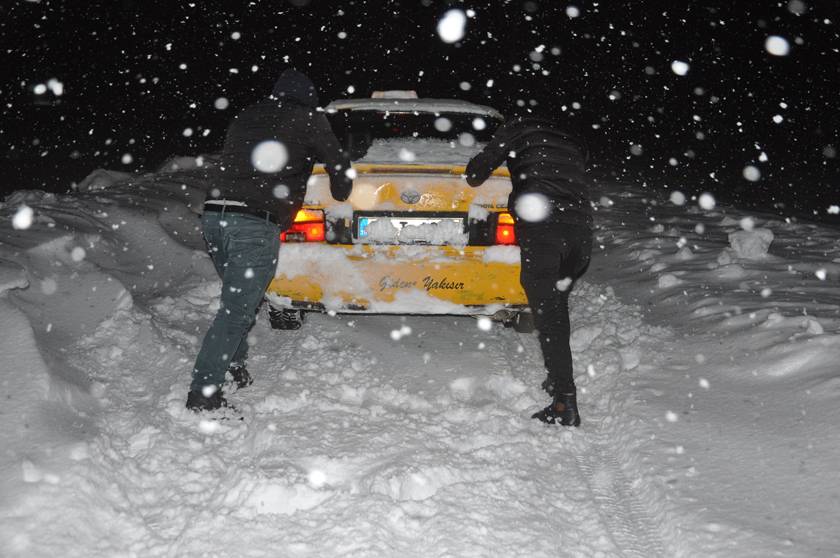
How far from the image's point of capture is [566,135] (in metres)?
3.54

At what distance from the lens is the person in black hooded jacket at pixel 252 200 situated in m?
3.37

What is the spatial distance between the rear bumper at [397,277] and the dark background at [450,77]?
1.12 meters

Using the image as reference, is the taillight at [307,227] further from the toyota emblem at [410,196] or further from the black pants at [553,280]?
the black pants at [553,280]

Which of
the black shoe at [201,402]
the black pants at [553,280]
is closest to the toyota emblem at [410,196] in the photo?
the black pants at [553,280]

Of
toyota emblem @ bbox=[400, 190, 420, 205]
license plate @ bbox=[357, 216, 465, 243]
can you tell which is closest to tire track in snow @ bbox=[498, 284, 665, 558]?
license plate @ bbox=[357, 216, 465, 243]

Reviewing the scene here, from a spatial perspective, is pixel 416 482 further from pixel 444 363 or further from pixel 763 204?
pixel 763 204

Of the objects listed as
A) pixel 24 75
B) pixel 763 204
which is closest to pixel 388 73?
pixel 24 75

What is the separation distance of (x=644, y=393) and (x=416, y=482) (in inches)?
64.1

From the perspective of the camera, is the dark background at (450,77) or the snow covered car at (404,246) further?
the dark background at (450,77)

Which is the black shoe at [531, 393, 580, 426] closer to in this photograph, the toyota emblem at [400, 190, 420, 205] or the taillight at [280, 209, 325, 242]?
the toyota emblem at [400, 190, 420, 205]

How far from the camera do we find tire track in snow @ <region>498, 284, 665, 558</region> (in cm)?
254

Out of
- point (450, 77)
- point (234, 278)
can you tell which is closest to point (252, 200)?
point (234, 278)

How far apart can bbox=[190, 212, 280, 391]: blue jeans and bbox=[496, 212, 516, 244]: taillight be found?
1313mm

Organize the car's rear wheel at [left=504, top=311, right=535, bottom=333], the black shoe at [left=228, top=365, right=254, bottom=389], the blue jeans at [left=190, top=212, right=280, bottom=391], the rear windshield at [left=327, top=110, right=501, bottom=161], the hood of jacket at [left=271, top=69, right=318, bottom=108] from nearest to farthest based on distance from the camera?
the blue jeans at [left=190, top=212, right=280, bottom=391] < the hood of jacket at [left=271, top=69, right=318, bottom=108] < the black shoe at [left=228, top=365, right=254, bottom=389] < the car's rear wheel at [left=504, top=311, right=535, bottom=333] < the rear windshield at [left=327, top=110, right=501, bottom=161]
